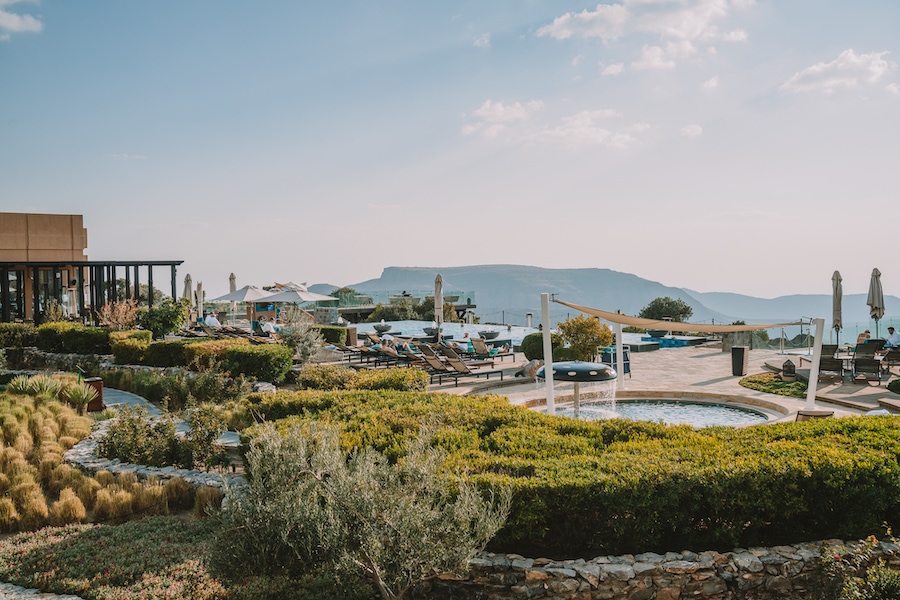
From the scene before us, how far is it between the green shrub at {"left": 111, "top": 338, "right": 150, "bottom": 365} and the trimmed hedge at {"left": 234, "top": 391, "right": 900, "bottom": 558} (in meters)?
10.6

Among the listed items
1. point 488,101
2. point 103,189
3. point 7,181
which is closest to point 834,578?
point 488,101

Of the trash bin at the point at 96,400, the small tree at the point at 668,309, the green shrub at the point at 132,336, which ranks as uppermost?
the small tree at the point at 668,309

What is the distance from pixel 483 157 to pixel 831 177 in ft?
31.5

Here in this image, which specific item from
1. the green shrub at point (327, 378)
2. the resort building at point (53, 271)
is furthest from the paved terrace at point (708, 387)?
the resort building at point (53, 271)

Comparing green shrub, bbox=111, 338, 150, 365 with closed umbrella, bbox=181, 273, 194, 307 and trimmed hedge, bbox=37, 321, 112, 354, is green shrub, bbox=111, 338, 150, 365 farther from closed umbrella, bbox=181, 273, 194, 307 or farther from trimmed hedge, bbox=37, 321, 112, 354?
closed umbrella, bbox=181, 273, 194, 307

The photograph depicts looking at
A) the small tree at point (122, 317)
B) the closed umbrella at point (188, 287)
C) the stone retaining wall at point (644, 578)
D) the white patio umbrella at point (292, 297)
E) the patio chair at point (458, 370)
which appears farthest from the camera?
the closed umbrella at point (188, 287)

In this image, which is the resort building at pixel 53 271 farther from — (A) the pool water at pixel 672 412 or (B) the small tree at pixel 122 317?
(A) the pool water at pixel 672 412

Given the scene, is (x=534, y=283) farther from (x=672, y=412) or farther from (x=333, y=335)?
(x=672, y=412)

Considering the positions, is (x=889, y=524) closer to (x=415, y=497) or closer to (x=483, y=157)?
(x=415, y=497)

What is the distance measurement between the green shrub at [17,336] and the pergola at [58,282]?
150 inches

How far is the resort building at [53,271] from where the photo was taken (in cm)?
2231

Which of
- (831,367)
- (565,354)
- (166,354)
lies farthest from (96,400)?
(831,367)

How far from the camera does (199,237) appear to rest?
81.0 feet

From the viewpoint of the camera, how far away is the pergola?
21953mm
